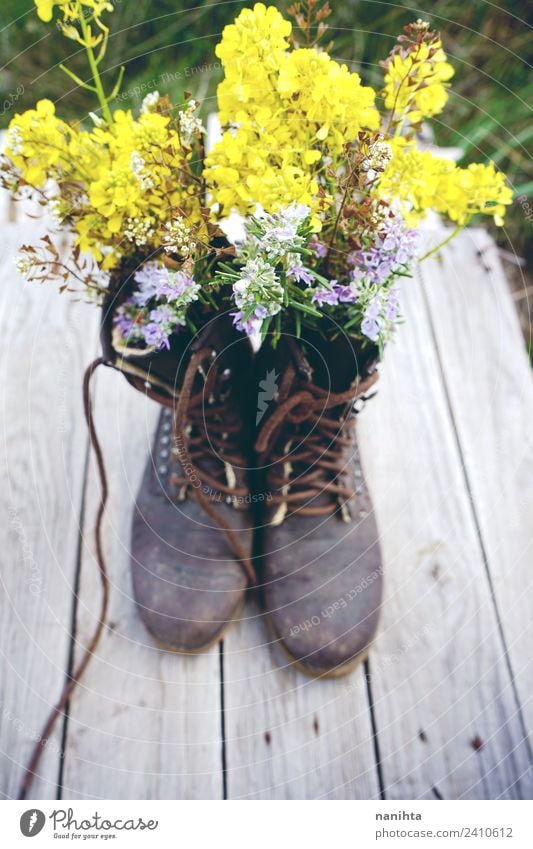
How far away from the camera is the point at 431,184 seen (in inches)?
19.3

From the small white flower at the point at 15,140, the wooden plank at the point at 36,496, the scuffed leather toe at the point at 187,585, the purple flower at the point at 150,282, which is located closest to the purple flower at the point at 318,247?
the purple flower at the point at 150,282

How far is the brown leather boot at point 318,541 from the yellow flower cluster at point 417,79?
227 mm

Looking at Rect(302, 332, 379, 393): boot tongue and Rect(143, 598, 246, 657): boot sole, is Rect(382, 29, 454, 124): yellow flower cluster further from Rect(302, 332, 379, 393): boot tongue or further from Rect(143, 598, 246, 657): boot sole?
Rect(143, 598, 246, 657): boot sole

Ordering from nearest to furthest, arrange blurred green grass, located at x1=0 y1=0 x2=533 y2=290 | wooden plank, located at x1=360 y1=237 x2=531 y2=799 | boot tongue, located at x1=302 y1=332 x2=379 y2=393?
boot tongue, located at x1=302 y1=332 x2=379 y2=393 → wooden plank, located at x1=360 y1=237 x2=531 y2=799 → blurred green grass, located at x1=0 y1=0 x2=533 y2=290

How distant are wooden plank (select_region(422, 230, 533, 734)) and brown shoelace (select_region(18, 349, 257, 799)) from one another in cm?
28

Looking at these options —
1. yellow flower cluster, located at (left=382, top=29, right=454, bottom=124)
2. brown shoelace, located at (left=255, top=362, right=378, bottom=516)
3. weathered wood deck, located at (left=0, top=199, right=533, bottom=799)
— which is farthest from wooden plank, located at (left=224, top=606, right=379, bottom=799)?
yellow flower cluster, located at (left=382, top=29, right=454, bottom=124)

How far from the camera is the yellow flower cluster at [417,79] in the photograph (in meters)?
0.46

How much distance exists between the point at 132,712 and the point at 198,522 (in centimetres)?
19

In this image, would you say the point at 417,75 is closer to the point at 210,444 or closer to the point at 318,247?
the point at 318,247

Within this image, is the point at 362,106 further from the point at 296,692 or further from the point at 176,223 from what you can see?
the point at 296,692

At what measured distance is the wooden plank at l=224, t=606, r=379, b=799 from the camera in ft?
2.10

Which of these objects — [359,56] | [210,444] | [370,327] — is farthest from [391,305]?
[359,56]

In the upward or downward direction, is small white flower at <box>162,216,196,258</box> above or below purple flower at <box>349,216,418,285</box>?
below
